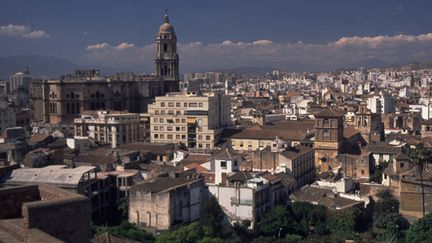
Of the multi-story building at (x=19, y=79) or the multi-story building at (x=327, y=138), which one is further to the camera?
the multi-story building at (x=19, y=79)

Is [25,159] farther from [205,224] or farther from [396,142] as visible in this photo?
[396,142]

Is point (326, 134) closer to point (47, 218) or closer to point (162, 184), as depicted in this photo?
point (162, 184)

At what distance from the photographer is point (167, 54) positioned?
63906 mm

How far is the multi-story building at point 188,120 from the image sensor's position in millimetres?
47281

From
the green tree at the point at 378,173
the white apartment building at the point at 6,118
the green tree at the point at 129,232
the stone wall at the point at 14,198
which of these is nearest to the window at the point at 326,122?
the green tree at the point at 378,173

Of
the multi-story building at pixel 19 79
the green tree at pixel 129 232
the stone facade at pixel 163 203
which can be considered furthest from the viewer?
the multi-story building at pixel 19 79

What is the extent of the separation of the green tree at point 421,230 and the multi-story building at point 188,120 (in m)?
22.0

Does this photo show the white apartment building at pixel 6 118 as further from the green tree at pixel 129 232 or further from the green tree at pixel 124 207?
the green tree at pixel 129 232

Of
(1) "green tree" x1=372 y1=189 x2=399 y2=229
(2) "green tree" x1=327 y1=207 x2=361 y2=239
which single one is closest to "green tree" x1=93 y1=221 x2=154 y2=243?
(2) "green tree" x1=327 y1=207 x2=361 y2=239

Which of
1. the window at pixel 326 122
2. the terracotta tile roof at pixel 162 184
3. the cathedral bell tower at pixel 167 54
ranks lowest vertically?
the terracotta tile roof at pixel 162 184

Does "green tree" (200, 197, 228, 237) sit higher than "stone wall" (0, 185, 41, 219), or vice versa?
"stone wall" (0, 185, 41, 219)

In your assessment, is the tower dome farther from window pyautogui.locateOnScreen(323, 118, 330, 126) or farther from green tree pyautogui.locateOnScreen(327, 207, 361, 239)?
green tree pyautogui.locateOnScreen(327, 207, 361, 239)

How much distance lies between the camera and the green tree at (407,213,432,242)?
2559 centimetres

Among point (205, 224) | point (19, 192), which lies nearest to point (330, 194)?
point (205, 224)
